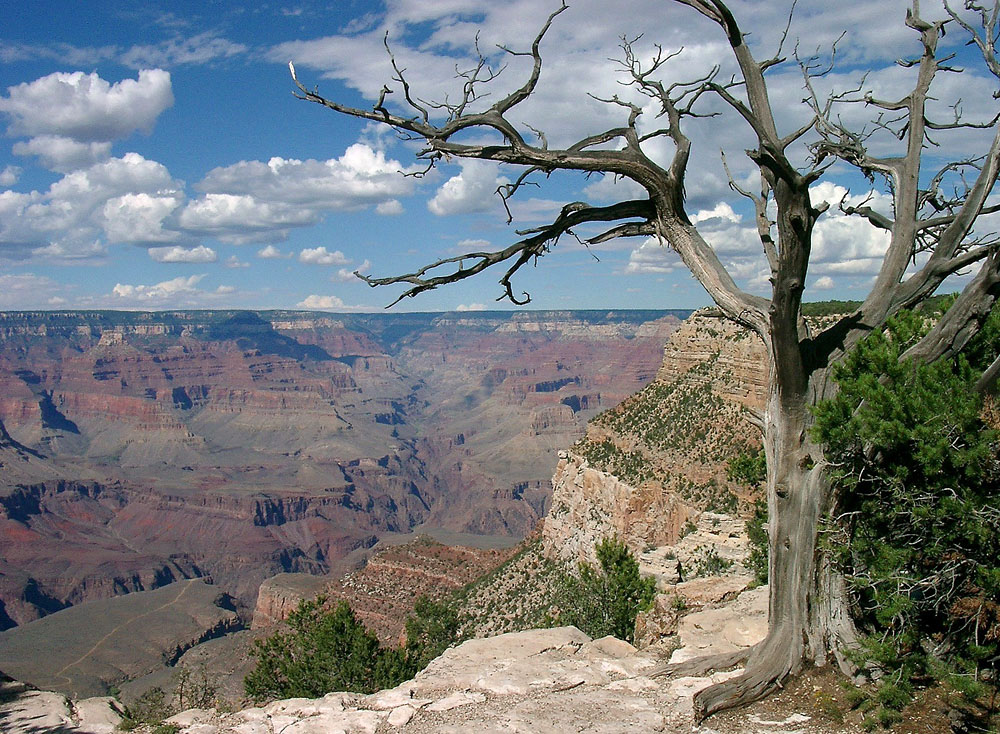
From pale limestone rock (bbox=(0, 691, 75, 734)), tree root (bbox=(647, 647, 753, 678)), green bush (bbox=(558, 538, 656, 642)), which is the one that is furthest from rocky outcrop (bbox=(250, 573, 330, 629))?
tree root (bbox=(647, 647, 753, 678))

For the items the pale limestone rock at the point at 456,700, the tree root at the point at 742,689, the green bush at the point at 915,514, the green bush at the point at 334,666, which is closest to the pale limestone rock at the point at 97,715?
the pale limestone rock at the point at 456,700

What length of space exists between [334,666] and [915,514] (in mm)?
20492

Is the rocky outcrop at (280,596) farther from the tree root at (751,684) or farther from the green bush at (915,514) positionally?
the green bush at (915,514)

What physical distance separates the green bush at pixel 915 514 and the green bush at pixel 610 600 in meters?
12.1

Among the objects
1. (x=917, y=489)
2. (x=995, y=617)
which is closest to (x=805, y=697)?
(x=995, y=617)

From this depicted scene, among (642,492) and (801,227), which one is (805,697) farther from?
(642,492)

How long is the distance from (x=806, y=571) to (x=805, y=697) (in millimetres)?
1206

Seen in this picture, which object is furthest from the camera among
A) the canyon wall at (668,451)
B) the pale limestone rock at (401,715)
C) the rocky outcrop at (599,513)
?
the rocky outcrop at (599,513)

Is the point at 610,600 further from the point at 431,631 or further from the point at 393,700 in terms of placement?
the point at 393,700

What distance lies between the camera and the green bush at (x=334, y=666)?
22625mm

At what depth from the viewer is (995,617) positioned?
21.9 ft

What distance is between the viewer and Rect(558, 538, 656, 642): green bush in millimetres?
19172

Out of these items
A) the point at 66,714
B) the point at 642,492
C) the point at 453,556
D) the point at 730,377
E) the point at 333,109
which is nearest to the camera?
the point at 333,109

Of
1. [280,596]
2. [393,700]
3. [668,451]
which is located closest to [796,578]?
[393,700]
